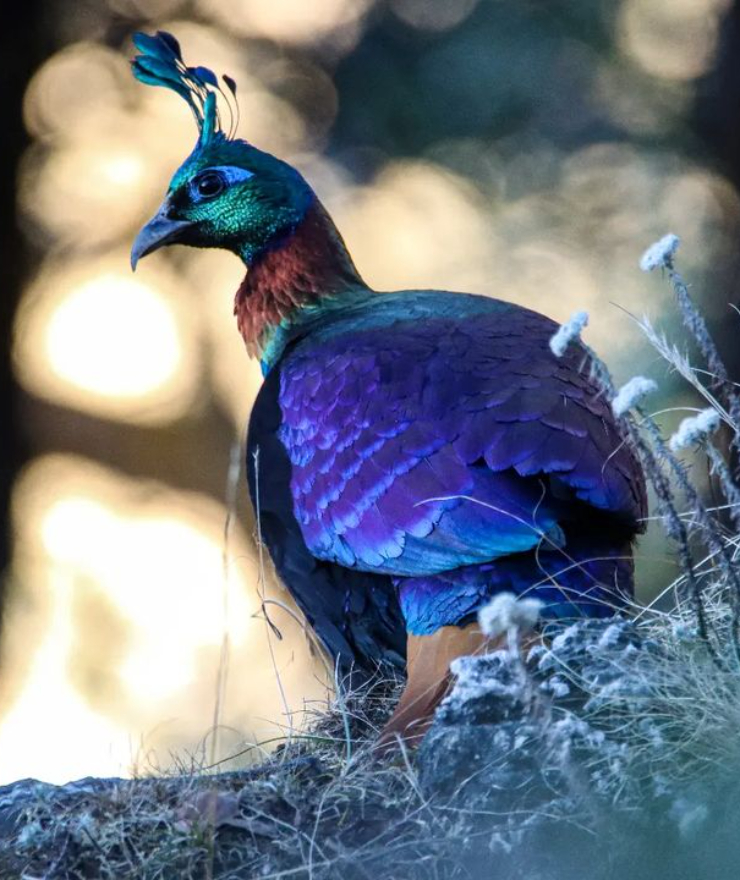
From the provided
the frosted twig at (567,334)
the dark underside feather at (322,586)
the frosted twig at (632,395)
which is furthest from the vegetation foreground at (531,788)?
the dark underside feather at (322,586)

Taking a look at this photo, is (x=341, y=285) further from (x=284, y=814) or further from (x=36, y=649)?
(x=36, y=649)

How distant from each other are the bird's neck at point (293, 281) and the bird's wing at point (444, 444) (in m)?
0.57

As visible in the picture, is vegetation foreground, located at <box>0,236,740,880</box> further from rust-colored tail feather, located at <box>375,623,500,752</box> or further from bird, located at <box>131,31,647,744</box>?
bird, located at <box>131,31,647,744</box>

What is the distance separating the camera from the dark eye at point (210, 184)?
5.16 metres

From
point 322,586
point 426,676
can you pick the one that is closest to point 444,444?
point 426,676

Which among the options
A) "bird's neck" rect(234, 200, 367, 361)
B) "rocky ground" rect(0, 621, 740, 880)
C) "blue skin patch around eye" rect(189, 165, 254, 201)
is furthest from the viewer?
"blue skin patch around eye" rect(189, 165, 254, 201)

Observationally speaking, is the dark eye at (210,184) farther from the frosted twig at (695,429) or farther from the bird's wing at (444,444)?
the frosted twig at (695,429)

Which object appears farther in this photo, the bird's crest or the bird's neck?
the bird's crest

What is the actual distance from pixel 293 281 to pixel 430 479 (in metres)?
1.41

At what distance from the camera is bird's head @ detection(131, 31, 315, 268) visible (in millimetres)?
5148

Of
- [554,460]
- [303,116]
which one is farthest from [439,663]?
[303,116]

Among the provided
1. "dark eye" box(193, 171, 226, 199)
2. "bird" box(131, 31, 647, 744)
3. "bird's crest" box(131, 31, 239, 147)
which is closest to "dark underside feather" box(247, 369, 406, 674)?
"bird" box(131, 31, 647, 744)

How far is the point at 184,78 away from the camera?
5.39m

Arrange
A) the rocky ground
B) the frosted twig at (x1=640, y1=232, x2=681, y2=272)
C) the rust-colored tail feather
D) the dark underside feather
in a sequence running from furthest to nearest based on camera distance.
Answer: the dark underside feather < the rust-colored tail feather < the frosted twig at (x1=640, y1=232, x2=681, y2=272) < the rocky ground
